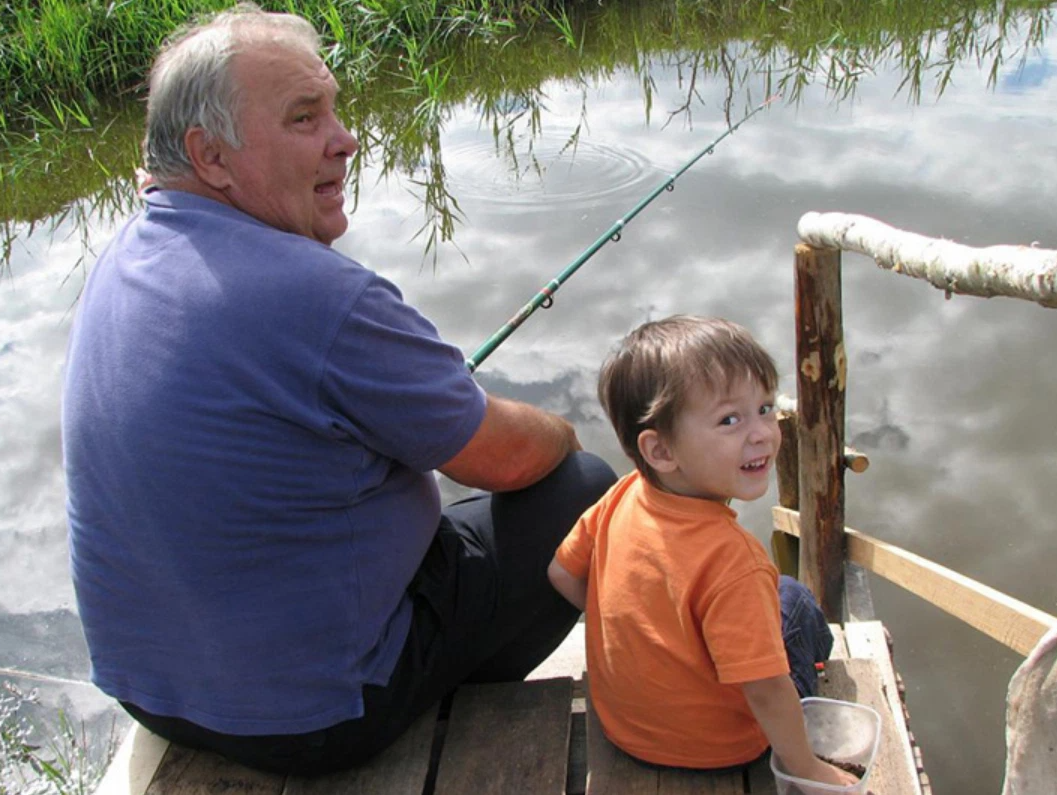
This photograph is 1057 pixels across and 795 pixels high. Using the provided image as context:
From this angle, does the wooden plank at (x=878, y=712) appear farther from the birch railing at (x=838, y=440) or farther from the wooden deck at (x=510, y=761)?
the birch railing at (x=838, y=440)

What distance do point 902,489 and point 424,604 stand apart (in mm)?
1941

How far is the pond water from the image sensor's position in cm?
304

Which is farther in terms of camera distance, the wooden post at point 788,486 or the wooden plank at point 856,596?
the wooden post at point 788,486

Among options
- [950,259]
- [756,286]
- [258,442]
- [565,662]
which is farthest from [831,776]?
[756,286]

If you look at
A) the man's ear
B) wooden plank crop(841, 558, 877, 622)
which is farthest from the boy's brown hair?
wooden plank crop(841, 558, 877, 622)

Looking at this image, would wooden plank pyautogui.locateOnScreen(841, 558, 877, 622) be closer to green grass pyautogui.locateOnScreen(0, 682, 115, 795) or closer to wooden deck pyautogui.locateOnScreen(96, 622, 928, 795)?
wooden deck pyautogui.locateOnScreen(96, 622, 928, 795)

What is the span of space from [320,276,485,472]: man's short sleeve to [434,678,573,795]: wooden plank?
1.64 feet

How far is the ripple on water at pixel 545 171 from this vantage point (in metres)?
5.45

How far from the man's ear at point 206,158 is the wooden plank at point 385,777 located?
3.02 feet

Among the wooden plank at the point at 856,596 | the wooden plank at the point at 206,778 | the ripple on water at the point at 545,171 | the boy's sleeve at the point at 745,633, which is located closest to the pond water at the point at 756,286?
the ripple on water at the point at 545,171

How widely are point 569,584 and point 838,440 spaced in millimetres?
1060

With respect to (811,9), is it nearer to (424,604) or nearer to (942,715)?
(942,715)

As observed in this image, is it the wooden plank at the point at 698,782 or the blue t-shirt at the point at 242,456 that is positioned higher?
the blue t-shirt at the point at 242,456

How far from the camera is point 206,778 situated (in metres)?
1.83
